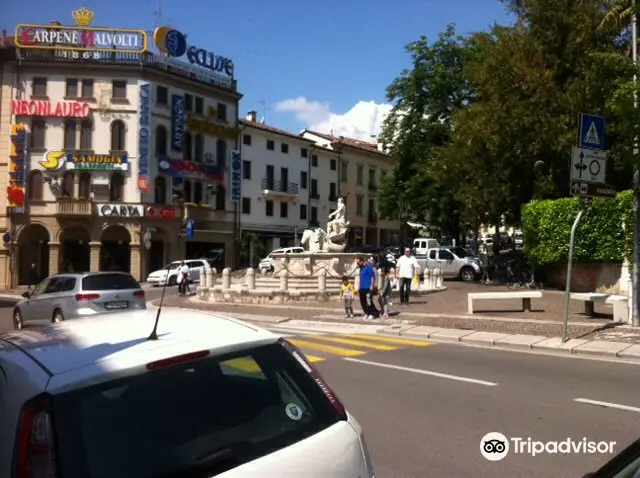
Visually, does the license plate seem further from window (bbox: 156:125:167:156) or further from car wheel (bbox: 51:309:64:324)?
window (bbox: 156:125:167:156)

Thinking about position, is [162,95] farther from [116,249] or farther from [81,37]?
[116,249]

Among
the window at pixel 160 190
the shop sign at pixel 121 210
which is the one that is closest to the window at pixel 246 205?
the window at pixel 160 190

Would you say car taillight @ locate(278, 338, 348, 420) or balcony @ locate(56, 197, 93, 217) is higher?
balcony @ locate(56, 197, 93, 217)

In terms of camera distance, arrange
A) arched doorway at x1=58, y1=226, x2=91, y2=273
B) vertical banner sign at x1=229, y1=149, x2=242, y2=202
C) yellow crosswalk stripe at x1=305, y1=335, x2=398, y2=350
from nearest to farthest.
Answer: yellow crosswalk stripe at x1=305, y1=335, x2=398, y2=350 → arched doorway at x1=58, y1=226, x2=91, y2=273 → vertical banner sign at x1=229, y1=149, x2=242, y2=202

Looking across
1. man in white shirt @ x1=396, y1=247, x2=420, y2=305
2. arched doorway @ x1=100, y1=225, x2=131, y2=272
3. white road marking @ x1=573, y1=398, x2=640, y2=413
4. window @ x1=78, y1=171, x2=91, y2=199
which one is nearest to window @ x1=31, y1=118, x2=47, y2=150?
window @ x1=78, y1=171, x2=91, y2=199

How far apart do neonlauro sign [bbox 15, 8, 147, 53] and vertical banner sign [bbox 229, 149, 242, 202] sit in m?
11.8

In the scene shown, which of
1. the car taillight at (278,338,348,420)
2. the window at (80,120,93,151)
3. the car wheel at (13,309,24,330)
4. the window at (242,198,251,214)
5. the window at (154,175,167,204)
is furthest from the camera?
the window at (242,198,251,214)

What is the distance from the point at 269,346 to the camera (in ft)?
10.0

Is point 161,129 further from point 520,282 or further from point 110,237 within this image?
point 520,282

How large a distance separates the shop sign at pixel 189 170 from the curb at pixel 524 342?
114 ft

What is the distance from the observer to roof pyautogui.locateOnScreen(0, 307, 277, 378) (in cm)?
264

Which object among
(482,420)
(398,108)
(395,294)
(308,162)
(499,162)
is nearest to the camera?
(482,420)

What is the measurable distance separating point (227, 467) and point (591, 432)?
4975 mm

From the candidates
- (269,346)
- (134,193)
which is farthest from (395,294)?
(134,193)
